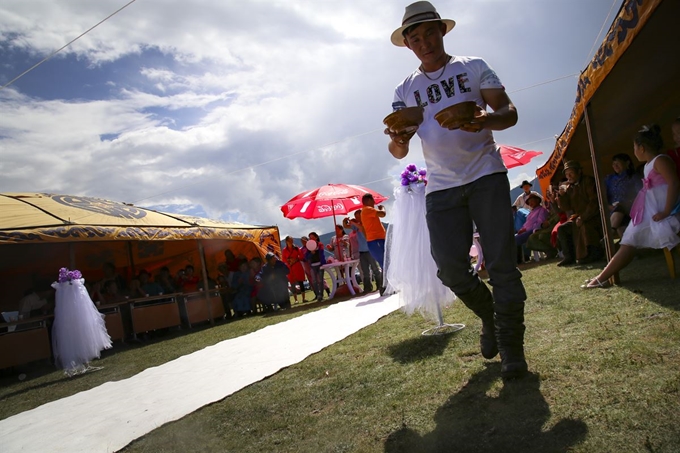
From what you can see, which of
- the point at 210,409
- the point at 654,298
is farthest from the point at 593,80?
the point at 210,409

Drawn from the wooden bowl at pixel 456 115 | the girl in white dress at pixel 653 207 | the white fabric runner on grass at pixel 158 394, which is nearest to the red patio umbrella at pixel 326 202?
the white fabric runner on grass at pixel 158 394

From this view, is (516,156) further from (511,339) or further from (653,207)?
(511,339)

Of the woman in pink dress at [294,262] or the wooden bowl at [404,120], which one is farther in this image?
the woman in pink dress at [294,262]

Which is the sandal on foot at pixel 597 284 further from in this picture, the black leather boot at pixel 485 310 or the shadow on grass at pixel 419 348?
the black leather boot at pixel 485 310

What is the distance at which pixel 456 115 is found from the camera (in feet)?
7.80

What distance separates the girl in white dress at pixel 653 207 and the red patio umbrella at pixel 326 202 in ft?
24.9

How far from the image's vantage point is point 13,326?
8.54 meters

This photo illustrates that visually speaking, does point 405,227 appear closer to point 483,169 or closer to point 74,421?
point 483,169

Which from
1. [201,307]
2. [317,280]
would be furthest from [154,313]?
[317,280]

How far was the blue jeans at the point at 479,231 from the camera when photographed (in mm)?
2655

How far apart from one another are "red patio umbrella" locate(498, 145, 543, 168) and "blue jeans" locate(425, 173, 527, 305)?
955cm

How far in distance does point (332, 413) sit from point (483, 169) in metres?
1.53

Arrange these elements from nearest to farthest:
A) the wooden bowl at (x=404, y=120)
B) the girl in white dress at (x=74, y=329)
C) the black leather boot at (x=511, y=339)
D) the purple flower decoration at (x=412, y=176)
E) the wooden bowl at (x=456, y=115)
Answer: the wooden bowl at (x=456, y=115) → the black leather boot at (x=511, y=339) → the wooden bowl at (x=404, y=120) → the purple flower decoration at (x=412, y=176) → the girl in white dress at (x=74, y=329)

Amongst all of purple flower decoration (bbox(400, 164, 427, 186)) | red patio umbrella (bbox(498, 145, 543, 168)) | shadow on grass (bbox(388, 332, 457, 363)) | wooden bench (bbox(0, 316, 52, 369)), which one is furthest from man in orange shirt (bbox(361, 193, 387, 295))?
wooden bench (bbox(0, 316, 52, 369))
